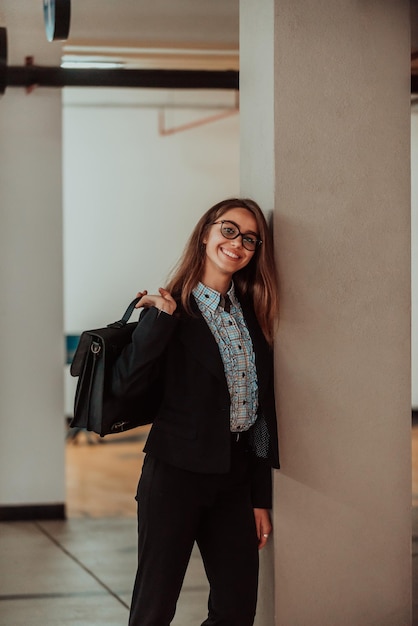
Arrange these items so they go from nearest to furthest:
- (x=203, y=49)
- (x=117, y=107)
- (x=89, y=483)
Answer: (x=203, y=49)
(x=89, y=483)
(x=117, y=107)

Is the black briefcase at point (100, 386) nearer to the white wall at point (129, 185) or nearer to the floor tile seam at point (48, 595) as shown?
the floor tile seam at point (48, 595)

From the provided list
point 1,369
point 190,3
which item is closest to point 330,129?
point 190,3

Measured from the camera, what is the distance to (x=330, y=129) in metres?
3.45

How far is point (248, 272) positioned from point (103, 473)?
583 centimetres

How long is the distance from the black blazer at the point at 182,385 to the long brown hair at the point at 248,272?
0.11m

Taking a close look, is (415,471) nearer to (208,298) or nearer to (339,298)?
(339,298)

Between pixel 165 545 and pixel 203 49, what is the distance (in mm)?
5551

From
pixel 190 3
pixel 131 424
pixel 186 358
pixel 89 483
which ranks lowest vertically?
pixel 89 483

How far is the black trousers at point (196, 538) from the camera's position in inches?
119

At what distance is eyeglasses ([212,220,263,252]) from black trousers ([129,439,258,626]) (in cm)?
66

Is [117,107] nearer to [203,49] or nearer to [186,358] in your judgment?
[203,49]

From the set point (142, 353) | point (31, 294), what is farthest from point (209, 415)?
point (31, 294)

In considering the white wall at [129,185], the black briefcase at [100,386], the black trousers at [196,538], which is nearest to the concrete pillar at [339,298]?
the black trousers at [196,538]

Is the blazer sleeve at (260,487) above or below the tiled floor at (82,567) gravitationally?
above
